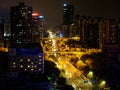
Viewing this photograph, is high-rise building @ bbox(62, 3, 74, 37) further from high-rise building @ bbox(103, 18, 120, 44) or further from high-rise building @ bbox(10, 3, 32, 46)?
high-rise building @ bbox(10, 3, 32, 46)

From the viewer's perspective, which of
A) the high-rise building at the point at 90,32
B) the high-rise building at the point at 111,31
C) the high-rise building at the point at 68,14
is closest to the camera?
the high-rise building at the point at 111,31

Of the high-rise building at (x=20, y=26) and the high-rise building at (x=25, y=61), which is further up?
the high-rise building at (x=20, y=26)

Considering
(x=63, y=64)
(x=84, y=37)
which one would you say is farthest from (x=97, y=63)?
(x=84, y=37)

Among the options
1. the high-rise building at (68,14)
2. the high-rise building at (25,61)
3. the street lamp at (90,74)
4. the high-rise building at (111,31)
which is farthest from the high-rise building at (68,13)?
the high-rise building at (25,61)

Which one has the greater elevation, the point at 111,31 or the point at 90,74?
the point at 111,31

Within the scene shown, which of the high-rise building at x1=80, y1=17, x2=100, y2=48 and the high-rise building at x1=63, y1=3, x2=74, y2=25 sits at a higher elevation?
the high-rise building at x1=63, y1=3, x2=74, y2=25

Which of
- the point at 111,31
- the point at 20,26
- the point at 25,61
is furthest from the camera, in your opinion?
the point at 111,31

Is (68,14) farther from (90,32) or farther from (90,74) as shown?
(90,74)

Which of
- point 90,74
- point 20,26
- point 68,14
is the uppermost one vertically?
point 68,14

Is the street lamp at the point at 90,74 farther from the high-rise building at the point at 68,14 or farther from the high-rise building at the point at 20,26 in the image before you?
the high-rise building at the point at 68,14

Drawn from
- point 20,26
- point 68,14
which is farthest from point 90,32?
point 68,14

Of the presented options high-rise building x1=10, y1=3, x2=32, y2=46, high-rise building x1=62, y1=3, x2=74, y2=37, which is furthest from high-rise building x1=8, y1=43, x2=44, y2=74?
high-rise building x1=62, y1=3, x2=74, y2=37

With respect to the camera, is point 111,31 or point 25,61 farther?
point 111,31
